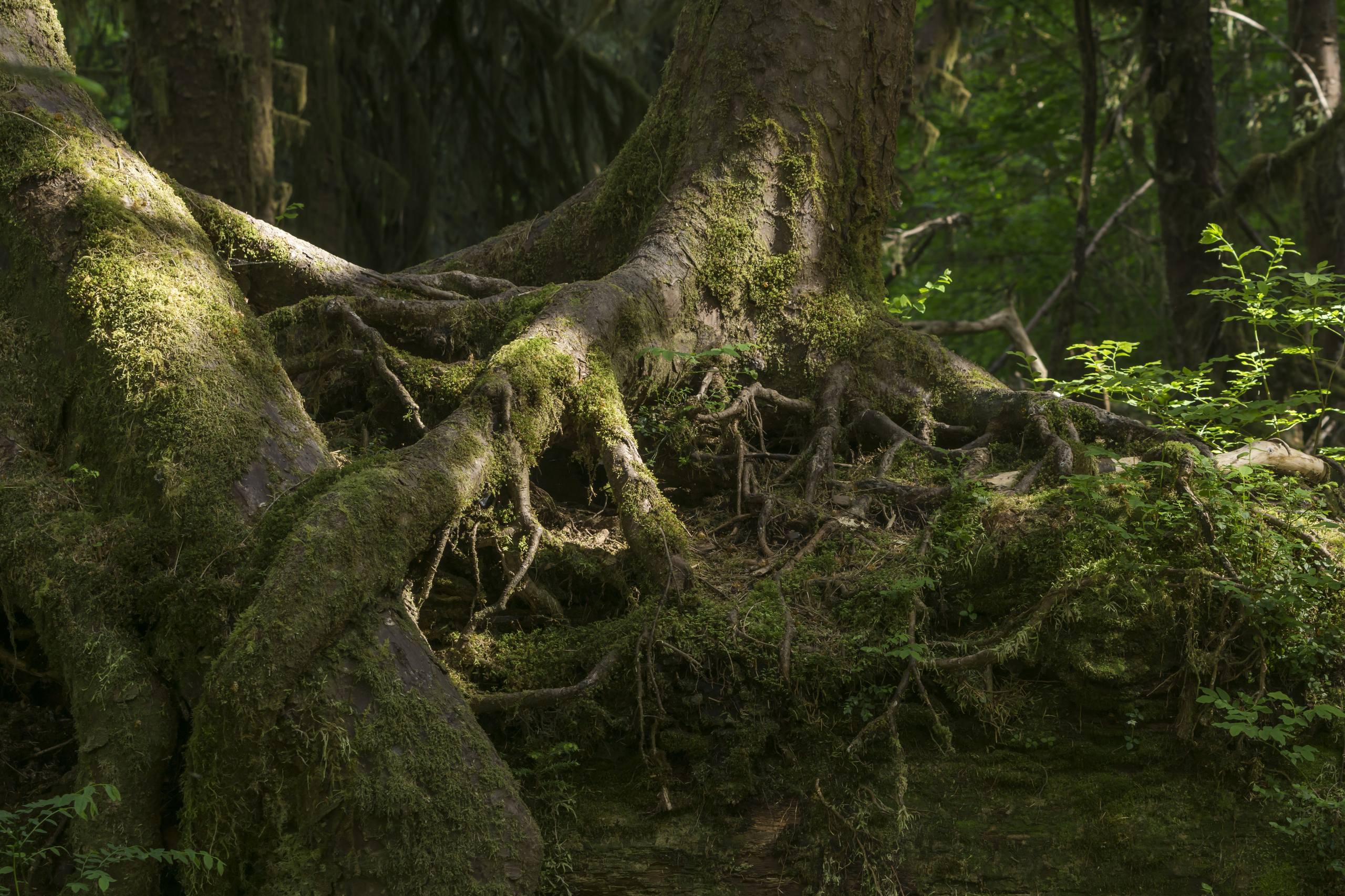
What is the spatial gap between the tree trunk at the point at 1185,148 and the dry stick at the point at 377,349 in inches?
278

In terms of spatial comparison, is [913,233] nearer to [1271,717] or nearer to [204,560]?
[1271,717]

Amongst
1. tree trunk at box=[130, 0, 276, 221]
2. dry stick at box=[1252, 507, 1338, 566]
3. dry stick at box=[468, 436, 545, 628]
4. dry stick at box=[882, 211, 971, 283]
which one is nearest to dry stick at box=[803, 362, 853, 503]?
dry stick at box=[468, 436, 545, 628]

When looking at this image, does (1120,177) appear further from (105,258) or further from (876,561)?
(105,258)

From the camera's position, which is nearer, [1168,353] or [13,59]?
[13,59]

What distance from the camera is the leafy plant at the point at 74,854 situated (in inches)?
101

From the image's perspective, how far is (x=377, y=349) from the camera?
417 centimetres

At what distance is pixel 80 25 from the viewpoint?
565 cm

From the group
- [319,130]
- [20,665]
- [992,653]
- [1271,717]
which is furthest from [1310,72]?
[20,665]

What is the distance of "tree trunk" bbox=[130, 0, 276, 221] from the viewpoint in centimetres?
692

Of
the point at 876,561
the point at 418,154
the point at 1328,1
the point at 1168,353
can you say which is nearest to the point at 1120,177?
the point at 1168,353

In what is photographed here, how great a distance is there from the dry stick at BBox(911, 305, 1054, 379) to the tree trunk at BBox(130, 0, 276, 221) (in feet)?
15.1

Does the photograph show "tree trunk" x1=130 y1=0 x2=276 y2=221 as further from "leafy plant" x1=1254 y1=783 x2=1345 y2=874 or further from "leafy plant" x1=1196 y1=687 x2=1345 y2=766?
"leafy plant" x1=1254 y1=783 x2=1345 y2=874

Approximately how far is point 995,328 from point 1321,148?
14.6 ft

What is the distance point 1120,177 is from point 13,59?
14876 mm
